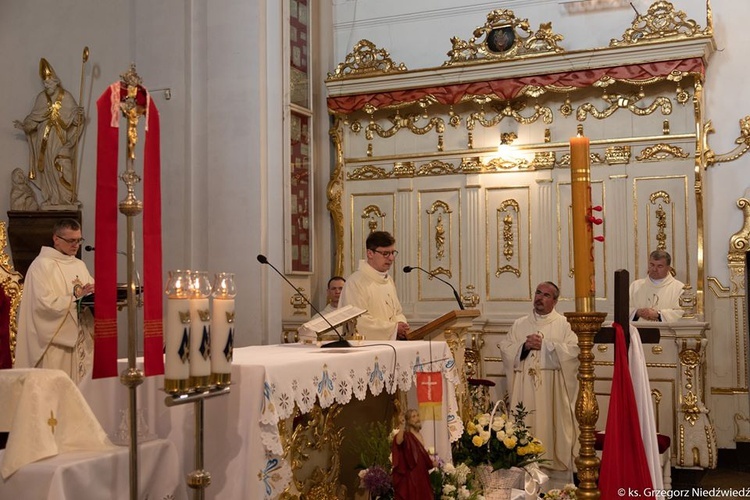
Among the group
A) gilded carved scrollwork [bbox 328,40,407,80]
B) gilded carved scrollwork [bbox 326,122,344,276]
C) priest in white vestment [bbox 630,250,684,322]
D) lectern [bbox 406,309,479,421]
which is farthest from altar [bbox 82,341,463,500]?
gilded carved scrollwork [bbox 328,40,407,80]

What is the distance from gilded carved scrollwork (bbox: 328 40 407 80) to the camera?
10430 mm

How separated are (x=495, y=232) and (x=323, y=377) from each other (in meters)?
5.46

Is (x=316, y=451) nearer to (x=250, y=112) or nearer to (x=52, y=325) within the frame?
(x=52, y=325)

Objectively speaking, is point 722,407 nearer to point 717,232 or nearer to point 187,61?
point 717,232

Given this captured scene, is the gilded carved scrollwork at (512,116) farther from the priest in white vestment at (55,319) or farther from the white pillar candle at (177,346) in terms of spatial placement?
the white pillar candle at (177,346)

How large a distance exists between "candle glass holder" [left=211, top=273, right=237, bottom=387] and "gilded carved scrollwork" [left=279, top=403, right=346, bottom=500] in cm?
100

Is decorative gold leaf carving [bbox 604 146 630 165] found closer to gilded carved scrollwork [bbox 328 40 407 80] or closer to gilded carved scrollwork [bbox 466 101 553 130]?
gilded carved scrollwork [bbox 466 101 553 130]

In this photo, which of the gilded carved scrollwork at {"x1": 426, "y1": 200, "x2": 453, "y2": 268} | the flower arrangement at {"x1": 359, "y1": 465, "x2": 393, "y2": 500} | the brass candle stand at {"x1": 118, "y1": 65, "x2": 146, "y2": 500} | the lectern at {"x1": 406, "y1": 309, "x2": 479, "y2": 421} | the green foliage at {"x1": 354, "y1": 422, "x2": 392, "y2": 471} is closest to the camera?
the brass candle stand at {"x1": 118, "y1": 65, "x2": 146, "y2": 500}

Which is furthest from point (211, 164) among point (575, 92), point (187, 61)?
point (575, 92)

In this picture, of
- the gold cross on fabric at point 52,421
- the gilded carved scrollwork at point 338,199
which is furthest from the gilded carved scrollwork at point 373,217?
the gold cross on fabric at point 52,421

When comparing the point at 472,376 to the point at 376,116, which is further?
the point at 376,116

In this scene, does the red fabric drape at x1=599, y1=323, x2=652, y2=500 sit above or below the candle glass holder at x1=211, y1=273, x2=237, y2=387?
below

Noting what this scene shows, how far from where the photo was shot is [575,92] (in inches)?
387

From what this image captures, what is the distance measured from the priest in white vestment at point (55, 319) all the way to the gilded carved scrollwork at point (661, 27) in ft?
18.8
